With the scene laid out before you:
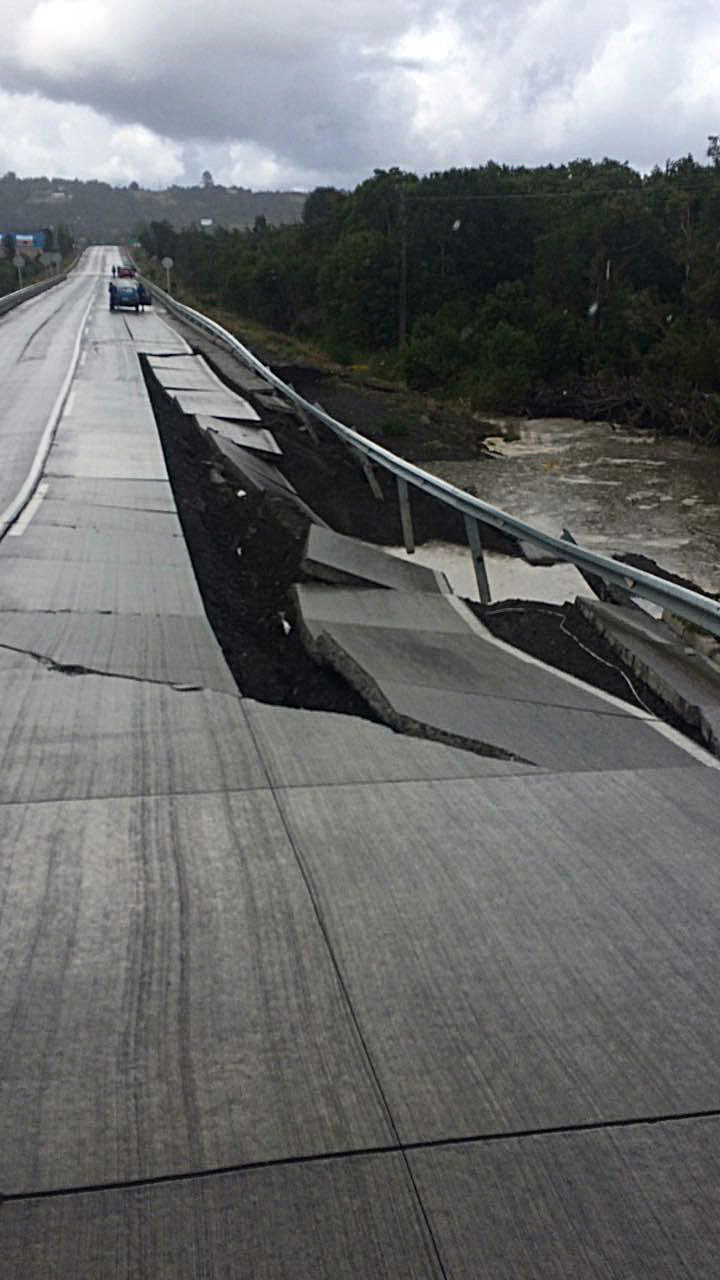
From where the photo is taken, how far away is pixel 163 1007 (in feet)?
11.7

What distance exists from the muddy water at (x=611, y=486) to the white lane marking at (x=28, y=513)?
880 centimetres

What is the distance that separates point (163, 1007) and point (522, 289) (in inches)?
1892

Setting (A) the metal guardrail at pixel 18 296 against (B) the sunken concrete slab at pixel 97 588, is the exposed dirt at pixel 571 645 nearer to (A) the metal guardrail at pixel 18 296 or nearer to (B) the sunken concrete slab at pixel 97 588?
(B) the sunken concrete slab at pixel 97 588

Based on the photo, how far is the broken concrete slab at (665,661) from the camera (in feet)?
21.5

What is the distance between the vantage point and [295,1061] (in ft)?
10.9

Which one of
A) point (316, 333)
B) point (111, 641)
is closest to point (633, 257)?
point (316, 333)

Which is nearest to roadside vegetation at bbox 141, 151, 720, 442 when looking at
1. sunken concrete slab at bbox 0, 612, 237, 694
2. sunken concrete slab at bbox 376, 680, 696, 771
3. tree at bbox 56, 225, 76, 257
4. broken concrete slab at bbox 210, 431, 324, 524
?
broken concrete slab at bbox 210, 431, 324, 524

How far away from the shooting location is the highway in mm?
2752

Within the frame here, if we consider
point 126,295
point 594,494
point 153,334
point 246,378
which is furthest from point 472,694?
point 126,295

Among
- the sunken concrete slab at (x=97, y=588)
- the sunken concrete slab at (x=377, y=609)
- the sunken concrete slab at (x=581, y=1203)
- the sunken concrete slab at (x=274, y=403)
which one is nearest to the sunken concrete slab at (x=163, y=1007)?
the sunken concrete slab at (x=581, y=1203)

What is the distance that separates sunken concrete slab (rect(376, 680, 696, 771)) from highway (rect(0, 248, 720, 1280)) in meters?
0.03

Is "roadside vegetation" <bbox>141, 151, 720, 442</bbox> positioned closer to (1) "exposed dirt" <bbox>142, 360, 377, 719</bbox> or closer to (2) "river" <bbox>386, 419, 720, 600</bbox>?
(2) "river" <bbox>386, 419, 720, 600</bbox>

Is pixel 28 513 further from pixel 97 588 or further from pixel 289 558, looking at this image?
pixel 97 588

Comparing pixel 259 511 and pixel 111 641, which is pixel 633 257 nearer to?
pixel 259 511
